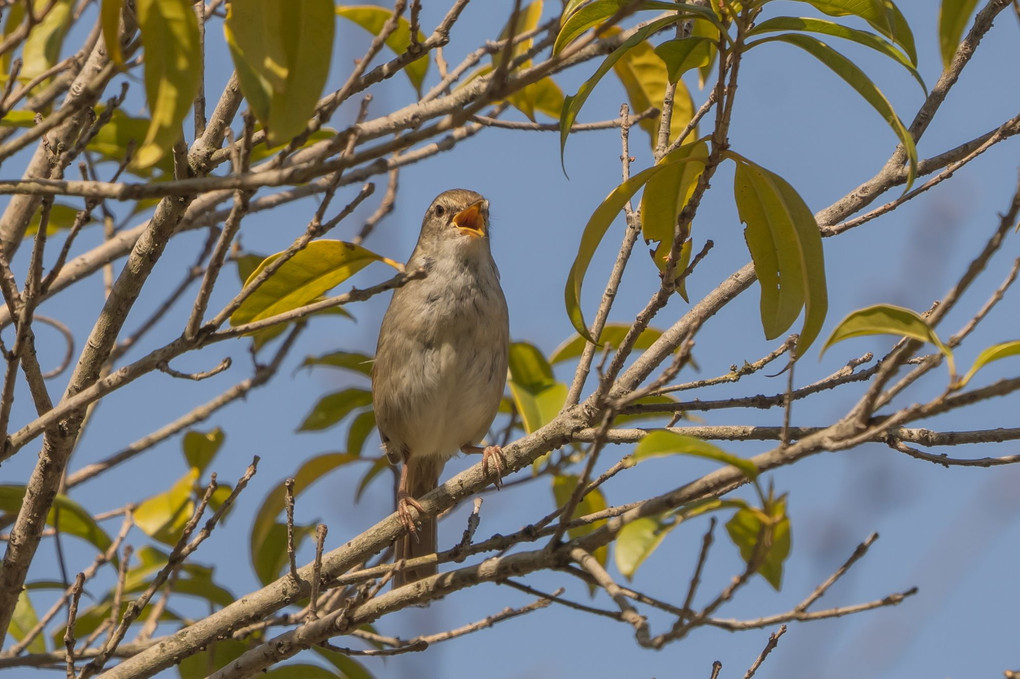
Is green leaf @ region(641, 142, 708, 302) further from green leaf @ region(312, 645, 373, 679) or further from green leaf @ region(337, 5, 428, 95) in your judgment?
green leaf @ region(312, 645, 373, 679)

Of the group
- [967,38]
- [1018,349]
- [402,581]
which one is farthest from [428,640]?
[967,38]

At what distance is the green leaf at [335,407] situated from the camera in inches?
197

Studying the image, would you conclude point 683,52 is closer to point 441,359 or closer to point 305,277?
point 305,277

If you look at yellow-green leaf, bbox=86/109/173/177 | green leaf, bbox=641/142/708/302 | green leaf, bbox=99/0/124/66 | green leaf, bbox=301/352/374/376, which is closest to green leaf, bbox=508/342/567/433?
green leaf, bbox=301/352/374/376

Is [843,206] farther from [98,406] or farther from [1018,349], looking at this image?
[98,406]

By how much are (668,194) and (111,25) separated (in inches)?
61.2

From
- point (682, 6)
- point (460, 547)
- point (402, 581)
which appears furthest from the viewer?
point (402, 581)

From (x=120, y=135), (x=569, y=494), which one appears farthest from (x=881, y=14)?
(x=120, y=135)

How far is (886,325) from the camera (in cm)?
229

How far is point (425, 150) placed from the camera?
11.8 ft

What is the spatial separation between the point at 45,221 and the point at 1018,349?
225 centimetres

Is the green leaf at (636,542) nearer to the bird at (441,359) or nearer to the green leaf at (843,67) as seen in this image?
the green leaf at (843,67)

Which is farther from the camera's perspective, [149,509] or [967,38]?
[149,509]

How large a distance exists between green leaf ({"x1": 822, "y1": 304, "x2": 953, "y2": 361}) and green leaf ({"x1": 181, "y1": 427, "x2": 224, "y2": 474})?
3.20 m
